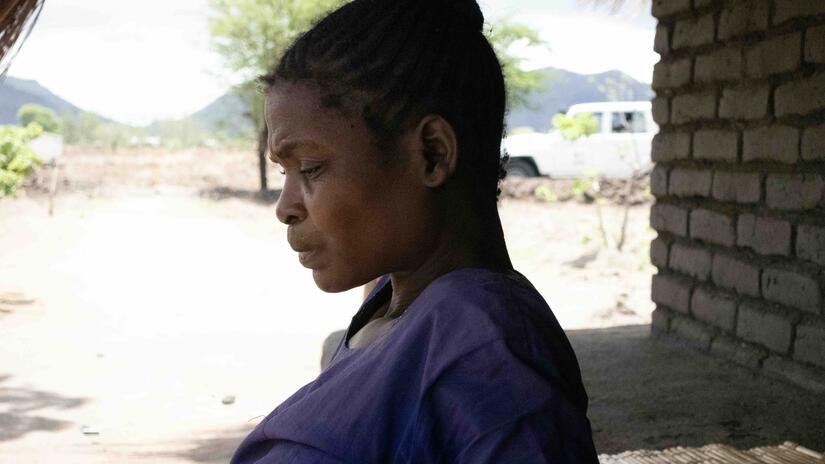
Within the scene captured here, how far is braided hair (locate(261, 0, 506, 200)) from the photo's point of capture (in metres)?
0.98

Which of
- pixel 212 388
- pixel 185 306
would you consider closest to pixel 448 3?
pixel 212 388

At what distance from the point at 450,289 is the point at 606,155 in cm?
1554

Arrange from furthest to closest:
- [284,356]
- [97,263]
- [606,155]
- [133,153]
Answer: [133,153] → [606,155] → [97,263] → [284,356]

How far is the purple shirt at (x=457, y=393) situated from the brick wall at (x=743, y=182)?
8.88ft

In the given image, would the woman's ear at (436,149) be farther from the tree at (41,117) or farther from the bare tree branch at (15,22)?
the tree at (41,117)

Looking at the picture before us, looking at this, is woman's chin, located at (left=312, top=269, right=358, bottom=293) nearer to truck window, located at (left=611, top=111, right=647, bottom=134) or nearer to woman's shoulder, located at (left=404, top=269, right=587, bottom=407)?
woman's shoulder, located at (left=404, top=269, right=587, bottom=407)

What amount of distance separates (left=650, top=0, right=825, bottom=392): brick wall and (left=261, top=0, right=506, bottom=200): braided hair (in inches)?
102

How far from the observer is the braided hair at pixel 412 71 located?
98 centimetres

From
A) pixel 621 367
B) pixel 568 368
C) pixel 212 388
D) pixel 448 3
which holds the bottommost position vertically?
pixel 212 388

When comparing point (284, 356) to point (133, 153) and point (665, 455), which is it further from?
point (133, 153)

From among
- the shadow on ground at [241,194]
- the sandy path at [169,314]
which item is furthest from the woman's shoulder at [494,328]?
the shadow on ground at [241,194]

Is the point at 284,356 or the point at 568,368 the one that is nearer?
the point at 568,368

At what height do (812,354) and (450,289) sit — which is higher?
(450,289)

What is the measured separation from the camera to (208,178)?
64.5ft
